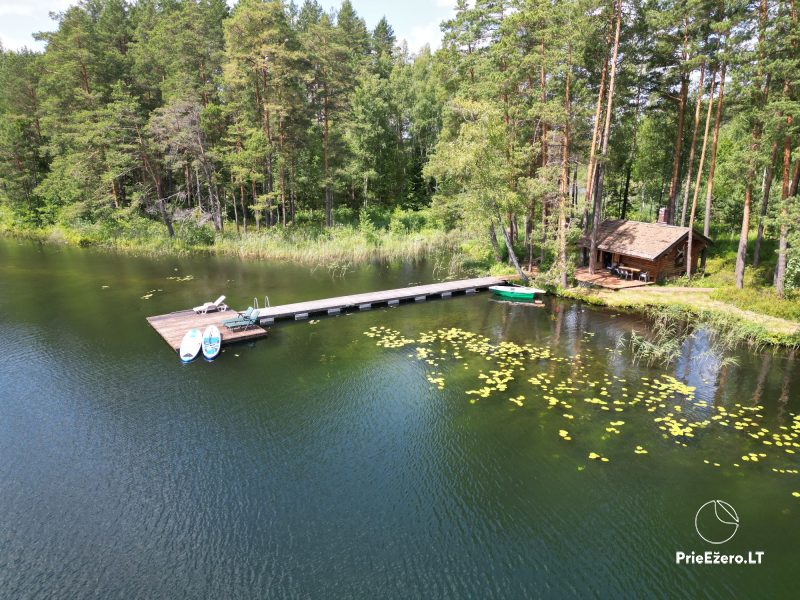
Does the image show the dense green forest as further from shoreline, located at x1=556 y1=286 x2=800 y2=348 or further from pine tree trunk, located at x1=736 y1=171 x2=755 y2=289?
shoreline, located at x1=556 y1=286 x2=800 y2=348

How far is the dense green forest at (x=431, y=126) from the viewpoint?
25609mm

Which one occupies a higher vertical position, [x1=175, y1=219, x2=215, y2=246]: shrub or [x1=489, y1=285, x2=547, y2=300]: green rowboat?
[x1=175, y1=219, x2=215, y2=246]: shrub

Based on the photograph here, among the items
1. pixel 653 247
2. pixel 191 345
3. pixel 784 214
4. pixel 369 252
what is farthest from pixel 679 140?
pixel 191 345

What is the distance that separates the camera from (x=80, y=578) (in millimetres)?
9805

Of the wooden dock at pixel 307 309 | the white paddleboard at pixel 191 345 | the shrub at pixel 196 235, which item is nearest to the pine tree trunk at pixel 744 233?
the wooden dock at pixel 307 309

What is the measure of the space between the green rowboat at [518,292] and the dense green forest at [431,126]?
2289 millimetres

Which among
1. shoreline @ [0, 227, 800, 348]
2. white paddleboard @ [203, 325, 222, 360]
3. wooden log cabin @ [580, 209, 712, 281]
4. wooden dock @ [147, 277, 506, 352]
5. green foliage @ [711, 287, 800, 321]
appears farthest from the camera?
wooden log cabin @ [580, 209, 712, 281]

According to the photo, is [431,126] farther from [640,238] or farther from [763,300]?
[763,300]

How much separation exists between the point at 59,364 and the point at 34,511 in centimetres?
986

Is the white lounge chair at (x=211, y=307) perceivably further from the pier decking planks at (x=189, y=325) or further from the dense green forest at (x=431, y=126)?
the dense green forest at (x=431, y=126)

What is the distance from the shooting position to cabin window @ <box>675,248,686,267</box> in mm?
30484

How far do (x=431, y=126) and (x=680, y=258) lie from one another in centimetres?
3553


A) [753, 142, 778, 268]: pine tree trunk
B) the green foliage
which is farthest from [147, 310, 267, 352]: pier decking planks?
[753, 142, 778, 268]: pine tree trunk

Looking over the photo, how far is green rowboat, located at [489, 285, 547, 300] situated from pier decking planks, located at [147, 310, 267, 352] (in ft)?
48.2
